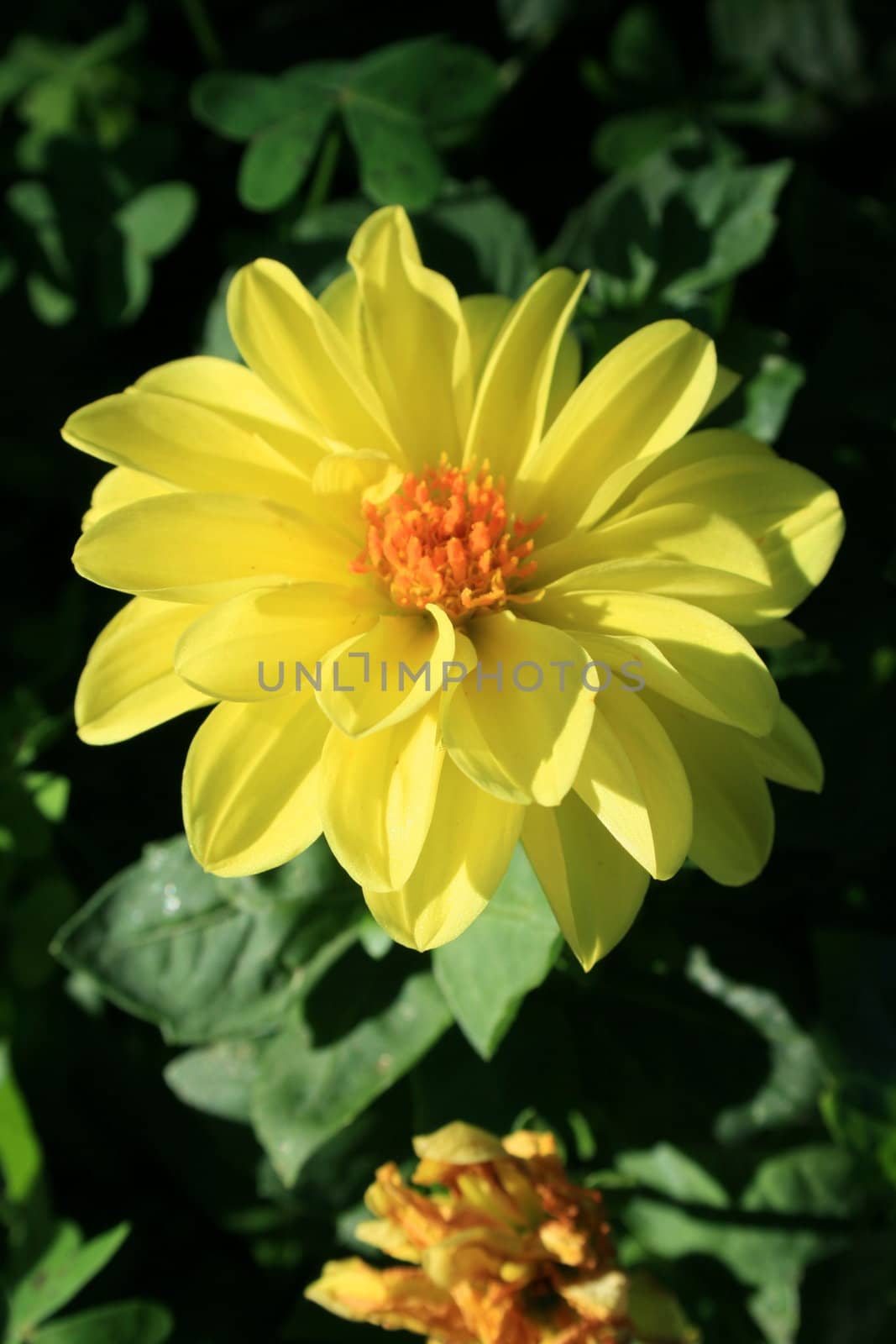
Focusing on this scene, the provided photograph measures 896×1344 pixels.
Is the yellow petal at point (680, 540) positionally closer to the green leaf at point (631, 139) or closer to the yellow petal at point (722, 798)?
the yellow petal at point (722, 798)

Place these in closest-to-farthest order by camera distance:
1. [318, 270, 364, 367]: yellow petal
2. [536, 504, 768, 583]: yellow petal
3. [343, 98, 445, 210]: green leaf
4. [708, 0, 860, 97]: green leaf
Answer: [536, 504, 768, 583]: yellow petal → [318, 270, 364, 367]: yellow petal → [343, 98, 445, 210]: green leaf → [708, 0, 860, 97]: green leaf

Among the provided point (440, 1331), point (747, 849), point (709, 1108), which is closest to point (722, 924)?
point (709, 1108)

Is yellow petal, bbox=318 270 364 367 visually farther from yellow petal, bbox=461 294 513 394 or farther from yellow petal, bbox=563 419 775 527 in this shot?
yellow petal, bbox=563 419 775 527

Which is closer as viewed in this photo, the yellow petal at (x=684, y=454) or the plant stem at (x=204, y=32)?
the yellow petal at (x=684, y=454)

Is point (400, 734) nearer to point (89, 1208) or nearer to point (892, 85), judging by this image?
point (89, 1208)

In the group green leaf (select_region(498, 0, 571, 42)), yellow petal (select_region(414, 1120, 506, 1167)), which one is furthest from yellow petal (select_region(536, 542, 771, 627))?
green leaf (select_region(498, 0, 571, 42))

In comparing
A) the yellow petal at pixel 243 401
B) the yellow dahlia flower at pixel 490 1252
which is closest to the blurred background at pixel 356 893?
the yellow dahlia flower at pixel 490 1252
